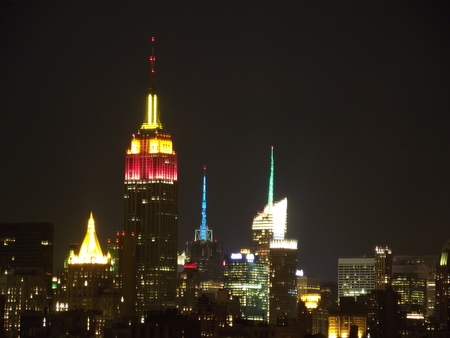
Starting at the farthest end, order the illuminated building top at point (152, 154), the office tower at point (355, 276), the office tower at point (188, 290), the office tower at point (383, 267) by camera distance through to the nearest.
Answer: the office tower at point (355, 276)
the office tower at point (383, 267)
the illuminated building top at point (152, 154)
the office tower at point (188, 290)

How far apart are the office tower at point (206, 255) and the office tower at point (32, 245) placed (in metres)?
39.1

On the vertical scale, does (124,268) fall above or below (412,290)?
above

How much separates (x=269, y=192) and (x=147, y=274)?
35728 mm

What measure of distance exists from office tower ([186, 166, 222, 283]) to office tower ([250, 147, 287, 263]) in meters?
6.53

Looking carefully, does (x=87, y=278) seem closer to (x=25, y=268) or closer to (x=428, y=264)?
(x=25, y=268)

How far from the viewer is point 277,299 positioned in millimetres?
179625

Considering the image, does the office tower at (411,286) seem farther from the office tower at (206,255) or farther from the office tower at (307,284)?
the office tower at (206,255)

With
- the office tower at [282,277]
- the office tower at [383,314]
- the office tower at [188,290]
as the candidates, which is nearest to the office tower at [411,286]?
the office tower at [383,314]

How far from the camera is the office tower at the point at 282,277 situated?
176m

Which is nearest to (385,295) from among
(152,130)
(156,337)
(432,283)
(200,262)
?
(432,283)

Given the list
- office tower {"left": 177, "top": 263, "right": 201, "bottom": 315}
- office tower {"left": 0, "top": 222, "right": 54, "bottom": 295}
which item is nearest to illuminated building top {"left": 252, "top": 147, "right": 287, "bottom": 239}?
office tower {"left": 177, "top": 263, "right": 201, "bottom": 315}

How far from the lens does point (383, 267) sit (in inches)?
6983

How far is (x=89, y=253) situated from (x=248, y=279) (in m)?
50.9

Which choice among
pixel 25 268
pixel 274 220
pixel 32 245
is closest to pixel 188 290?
pixel 32 245
